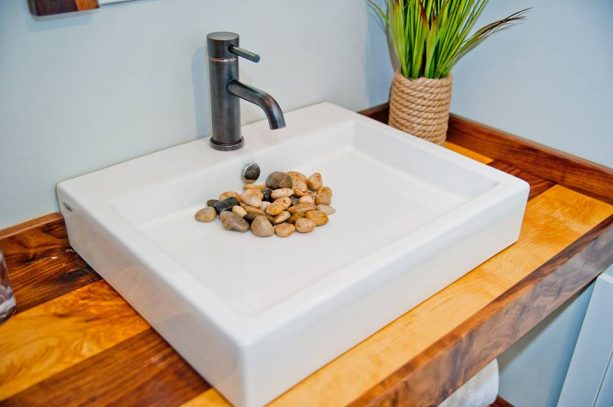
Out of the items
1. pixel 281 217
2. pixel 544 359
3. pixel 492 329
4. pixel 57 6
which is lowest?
pixel 544 359

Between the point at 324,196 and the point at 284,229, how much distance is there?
0.39 ft

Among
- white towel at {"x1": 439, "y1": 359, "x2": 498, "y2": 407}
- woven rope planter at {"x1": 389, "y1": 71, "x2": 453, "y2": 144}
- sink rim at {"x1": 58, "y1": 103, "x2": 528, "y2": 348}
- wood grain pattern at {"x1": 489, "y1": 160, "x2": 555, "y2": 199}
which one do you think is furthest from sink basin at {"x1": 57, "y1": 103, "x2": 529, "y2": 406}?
white towel at {"x1": 439, "y1": 359, "x2": 498, "y2": 407}

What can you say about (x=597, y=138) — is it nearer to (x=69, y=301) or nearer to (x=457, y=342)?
(x=457, y=342)

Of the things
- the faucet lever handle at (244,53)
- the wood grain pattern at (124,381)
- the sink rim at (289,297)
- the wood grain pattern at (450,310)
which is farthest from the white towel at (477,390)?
the faucet lever handle at (244,53)

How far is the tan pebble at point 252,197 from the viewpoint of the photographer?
103cm

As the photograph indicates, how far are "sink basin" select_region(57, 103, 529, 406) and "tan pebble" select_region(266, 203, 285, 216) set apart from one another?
0.05 metres

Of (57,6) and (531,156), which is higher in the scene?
(57,6)

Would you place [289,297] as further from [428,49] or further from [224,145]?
[428,49]

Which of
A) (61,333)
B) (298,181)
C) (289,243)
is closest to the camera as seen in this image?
(61,333)

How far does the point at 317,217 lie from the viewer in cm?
101

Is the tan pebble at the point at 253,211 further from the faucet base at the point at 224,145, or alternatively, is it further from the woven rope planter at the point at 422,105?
the woven rope planter at the point at 422,105

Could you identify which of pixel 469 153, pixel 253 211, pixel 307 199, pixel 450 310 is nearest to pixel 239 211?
pixel 253 211

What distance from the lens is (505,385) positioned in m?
1.58

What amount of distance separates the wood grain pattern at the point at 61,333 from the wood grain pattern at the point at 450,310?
18 centimetres
